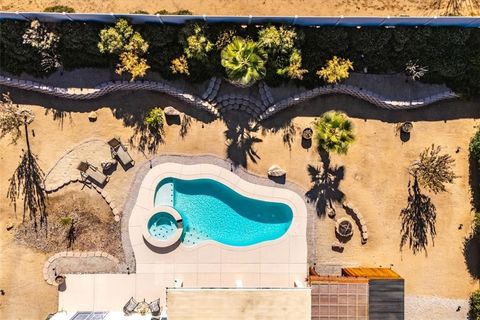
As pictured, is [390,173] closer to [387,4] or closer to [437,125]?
[437,125]

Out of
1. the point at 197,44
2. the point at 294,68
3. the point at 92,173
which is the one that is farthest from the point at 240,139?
the point at 92,173

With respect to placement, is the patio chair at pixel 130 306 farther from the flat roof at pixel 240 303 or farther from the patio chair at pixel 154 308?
the flat roof at pixel 240 303

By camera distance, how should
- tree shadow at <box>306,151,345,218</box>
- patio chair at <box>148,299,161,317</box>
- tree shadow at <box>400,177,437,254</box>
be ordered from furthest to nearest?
tree shadow at <box>400,177,437,254</box>, tree shadow at <box>306,151,345,218</box>, patio chair at <box>148,299,161,317</box>

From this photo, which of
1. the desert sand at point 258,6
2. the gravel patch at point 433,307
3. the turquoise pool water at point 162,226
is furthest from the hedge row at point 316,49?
the gravel patch at point 433,307

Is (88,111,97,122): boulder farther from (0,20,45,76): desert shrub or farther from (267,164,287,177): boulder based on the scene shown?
(267,164,287,177): boulder

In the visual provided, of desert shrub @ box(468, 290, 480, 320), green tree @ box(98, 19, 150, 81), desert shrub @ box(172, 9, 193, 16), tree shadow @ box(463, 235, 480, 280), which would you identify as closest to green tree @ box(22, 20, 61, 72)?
green tree @ box(98, 19, 150, 81)

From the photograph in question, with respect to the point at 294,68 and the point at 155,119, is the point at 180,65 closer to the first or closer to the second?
the point at 155,119
